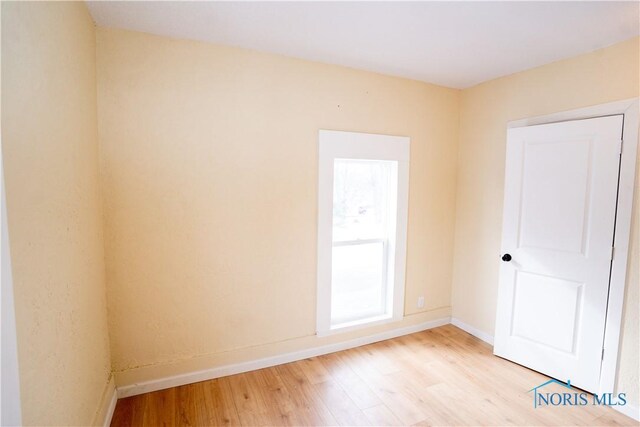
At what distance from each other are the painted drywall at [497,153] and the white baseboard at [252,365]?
730mm

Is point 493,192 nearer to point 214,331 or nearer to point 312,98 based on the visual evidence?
point 312,98

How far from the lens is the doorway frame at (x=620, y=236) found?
7.04 feet

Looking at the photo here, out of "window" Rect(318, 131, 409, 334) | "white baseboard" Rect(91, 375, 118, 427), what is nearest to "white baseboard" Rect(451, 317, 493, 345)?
"window" Rect(318, 131, 409, 334)

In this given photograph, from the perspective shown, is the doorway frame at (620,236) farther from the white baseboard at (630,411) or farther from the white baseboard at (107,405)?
the white baseboard at (107,405)

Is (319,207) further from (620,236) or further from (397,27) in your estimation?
(620,236)

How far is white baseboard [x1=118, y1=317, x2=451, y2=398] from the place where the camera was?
91.2 inches

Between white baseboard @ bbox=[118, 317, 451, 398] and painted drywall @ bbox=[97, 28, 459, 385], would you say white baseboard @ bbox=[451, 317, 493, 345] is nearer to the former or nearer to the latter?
white baseboard @ bbox=[118, 317, 451, 398]

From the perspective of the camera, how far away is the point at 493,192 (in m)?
3.11

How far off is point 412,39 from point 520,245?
1928 mm

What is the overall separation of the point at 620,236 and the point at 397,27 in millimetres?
2101

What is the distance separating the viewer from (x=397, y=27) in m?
2.07

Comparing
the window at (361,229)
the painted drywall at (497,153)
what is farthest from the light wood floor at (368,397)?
the painted drywall at (497,153)

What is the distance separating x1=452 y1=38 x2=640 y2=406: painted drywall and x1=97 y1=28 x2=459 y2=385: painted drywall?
101 centimetres

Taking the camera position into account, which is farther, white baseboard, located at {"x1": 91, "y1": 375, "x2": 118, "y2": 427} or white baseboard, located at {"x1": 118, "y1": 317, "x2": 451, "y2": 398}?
white baseboard, located at {"x1": 118, "y1": 317, "x2": 451, "y2": 398}
